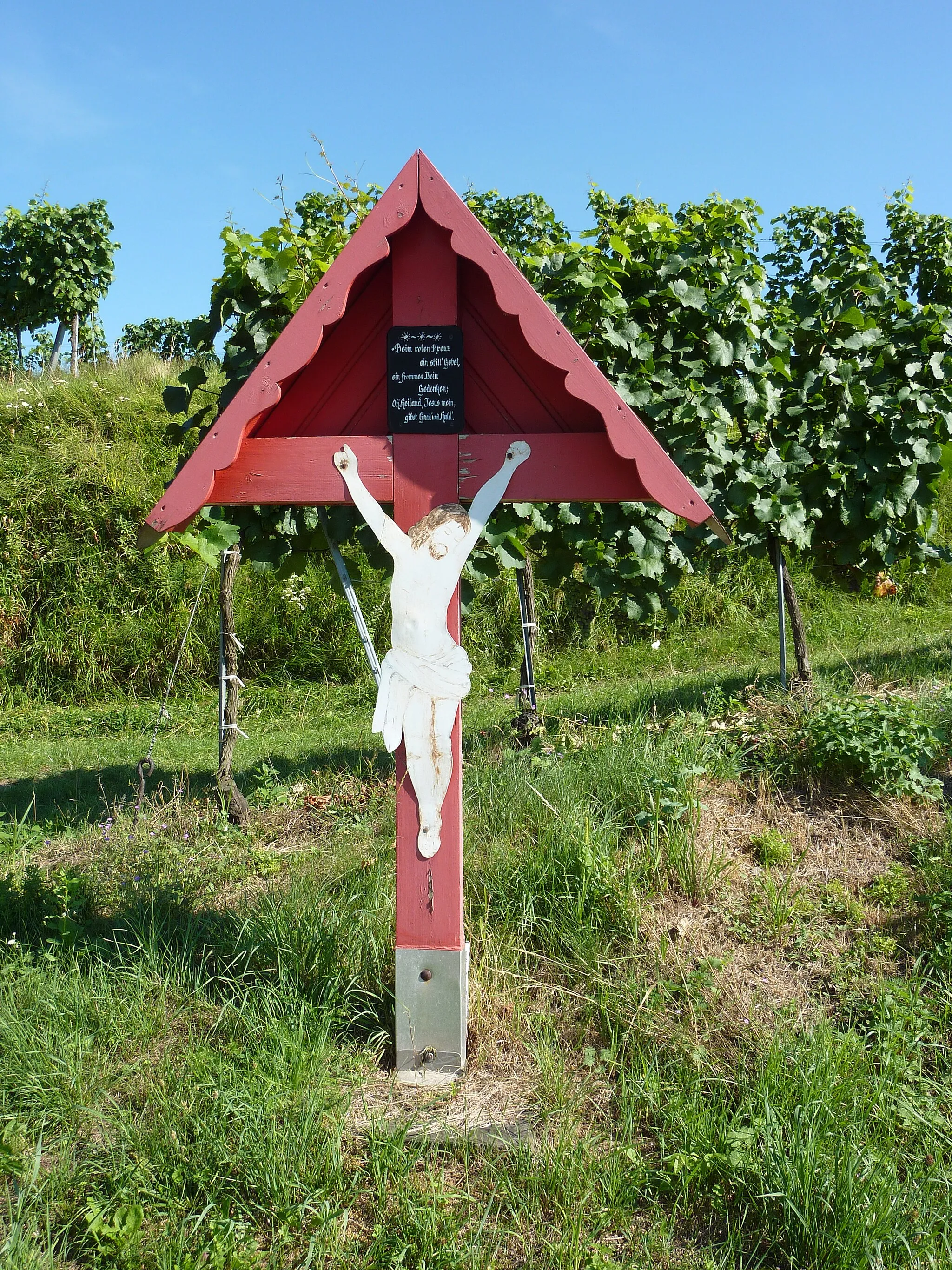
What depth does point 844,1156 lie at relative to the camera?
2383mm

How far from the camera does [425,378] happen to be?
9.61ft

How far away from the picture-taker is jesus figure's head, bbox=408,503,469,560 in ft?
9.53

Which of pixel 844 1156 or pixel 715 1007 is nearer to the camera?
pixel 844 1156

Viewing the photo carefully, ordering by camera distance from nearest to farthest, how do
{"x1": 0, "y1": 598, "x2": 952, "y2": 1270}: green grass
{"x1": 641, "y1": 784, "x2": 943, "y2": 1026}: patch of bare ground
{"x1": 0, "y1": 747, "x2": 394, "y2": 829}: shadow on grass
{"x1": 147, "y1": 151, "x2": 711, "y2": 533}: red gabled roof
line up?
{"x1": 0, "y1": 598, "x2": 952, "y2": 1270}: green grass < {"x1": 147, "y1": 151, "x2": 711, "y2": 533}: red gabled roof < {"x1": 641, "y1": 784, "x2": 943, "y2": 1026}: patch of bare ground < {"x1": 0, "y1": 747, "x2": 394, "y2": 829}: shadow on grass

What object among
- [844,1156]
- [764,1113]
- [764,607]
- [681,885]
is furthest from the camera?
[764,607]

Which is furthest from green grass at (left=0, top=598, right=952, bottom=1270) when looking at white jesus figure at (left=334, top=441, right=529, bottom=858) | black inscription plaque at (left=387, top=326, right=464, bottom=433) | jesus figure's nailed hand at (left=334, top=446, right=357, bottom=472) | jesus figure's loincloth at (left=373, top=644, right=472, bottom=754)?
black inscription plaque at (left=387, top=326, right=464, bottom=433)

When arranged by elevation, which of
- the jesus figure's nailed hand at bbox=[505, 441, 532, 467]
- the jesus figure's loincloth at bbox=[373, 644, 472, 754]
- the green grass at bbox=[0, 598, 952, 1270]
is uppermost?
the jesus figure's nailed hand at bbox=[505, 441, 532, 467]

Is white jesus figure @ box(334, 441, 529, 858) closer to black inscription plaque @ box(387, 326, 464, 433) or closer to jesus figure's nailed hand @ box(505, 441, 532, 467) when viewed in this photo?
jesus figure's nailed hand @ box(505, 441, 532, 467)

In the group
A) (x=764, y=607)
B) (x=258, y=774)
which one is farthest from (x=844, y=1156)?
(x=764, y=607)

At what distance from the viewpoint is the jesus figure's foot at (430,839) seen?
9.62 ft

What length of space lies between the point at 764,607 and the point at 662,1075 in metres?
8.52

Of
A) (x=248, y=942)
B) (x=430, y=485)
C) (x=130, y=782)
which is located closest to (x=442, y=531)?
(x=430, y=485)

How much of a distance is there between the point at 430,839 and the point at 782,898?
1.57 metres

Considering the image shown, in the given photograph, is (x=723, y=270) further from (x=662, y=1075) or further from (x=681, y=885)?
(x=662, y=1075)
